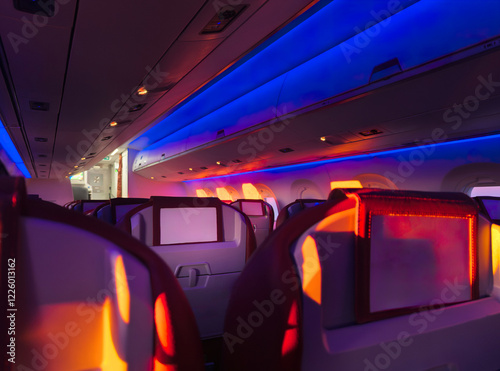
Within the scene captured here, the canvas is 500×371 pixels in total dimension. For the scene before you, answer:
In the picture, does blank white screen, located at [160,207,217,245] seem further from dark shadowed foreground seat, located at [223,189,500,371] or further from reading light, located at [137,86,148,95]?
reading light, located at [137,86,148,95]

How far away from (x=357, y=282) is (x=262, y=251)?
1.00ft

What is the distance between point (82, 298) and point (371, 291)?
81 centimetres

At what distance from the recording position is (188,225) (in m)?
2.37

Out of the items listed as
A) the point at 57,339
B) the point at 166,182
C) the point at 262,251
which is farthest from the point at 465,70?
the point at 166,182

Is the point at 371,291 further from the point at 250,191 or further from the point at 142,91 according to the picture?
the point at 250,191

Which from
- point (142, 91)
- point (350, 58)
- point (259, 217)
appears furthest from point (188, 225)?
point (259, 217)

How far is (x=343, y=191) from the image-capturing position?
97 centimetres

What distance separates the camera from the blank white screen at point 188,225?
7.43 feet

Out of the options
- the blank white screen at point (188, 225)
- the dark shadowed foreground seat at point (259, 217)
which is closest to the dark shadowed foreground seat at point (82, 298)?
the blank white screen at point (188, 225)

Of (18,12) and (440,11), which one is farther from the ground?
(440,11)

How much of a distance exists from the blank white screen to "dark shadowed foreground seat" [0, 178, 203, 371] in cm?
155

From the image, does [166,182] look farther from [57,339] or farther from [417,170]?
[57,339]

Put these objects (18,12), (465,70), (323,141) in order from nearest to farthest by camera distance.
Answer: (18,12) → (465,70) → (323,141)

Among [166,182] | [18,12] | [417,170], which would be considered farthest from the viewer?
[166,182]
